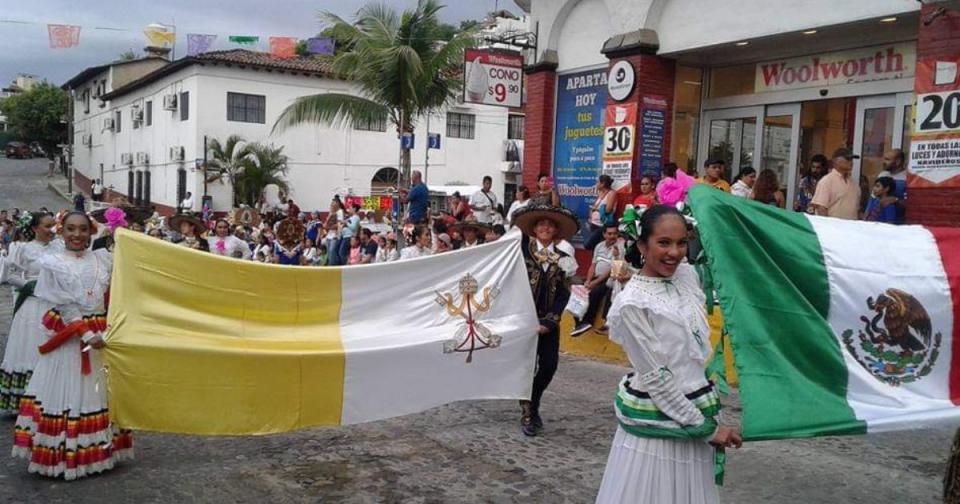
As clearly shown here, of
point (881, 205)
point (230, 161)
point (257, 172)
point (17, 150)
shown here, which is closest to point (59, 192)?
point (230, 161)

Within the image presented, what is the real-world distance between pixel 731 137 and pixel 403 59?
7.74 metres

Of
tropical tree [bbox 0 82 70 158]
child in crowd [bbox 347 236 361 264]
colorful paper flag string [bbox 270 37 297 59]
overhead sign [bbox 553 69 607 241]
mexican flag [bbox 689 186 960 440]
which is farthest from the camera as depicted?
tropical tree [bbox 0 82 70 158]

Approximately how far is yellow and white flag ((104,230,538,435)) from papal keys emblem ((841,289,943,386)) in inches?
118

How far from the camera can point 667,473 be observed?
10.5 ft

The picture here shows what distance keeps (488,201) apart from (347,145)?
20.6 m

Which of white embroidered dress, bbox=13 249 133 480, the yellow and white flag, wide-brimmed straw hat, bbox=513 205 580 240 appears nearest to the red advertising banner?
wide-brimmed straw hat, bbox=513 205 580 240

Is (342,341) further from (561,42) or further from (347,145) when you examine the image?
(347,145)

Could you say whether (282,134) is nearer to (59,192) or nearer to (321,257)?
(321,257)

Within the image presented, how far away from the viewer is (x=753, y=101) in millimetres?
12438

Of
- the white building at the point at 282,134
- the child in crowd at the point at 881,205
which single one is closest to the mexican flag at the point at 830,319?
the child in crowd at the point at 881,205

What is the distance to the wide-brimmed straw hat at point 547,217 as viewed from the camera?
6371mm

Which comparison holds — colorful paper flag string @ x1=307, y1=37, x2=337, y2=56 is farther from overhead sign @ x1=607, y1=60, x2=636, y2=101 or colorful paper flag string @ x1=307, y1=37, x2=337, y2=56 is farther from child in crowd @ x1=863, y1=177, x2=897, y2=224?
child in crowd @ x1=863, y1=177, x2=897, y2=224

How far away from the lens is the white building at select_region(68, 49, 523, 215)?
107ft

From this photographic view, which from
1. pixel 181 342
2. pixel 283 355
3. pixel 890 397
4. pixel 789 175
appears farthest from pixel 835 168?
pixel 181 342
